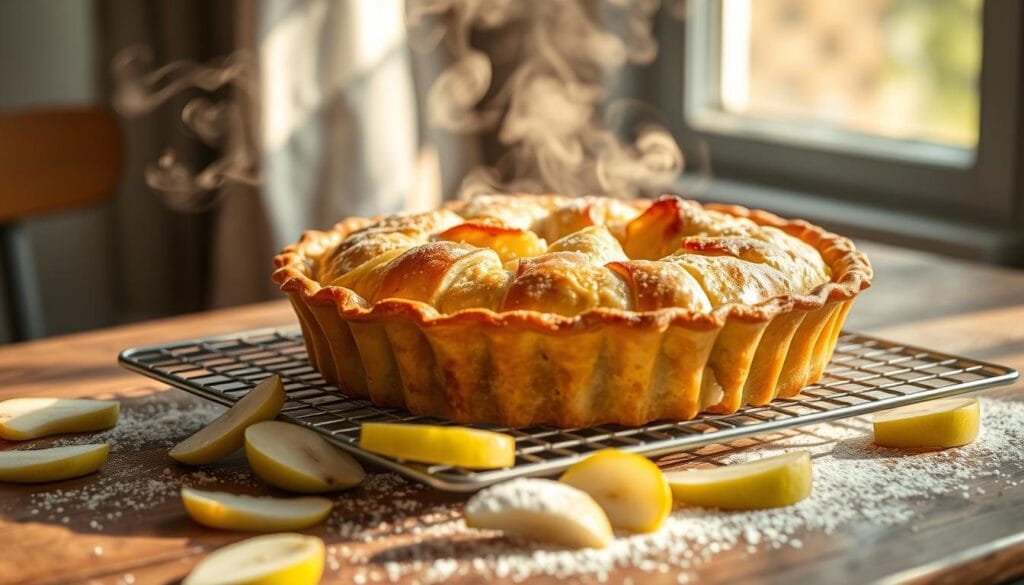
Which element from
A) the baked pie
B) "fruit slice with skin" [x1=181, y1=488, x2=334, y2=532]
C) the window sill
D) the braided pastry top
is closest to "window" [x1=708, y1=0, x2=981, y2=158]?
the window sill

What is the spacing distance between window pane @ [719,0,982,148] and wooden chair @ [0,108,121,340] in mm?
1483

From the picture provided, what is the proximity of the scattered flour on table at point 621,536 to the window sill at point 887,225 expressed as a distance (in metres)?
1.19

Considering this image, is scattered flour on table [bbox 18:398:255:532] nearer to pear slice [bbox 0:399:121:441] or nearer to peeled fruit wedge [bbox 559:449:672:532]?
pear slice [bbox 0:399:121:441]

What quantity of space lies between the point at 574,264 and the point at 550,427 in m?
0.16

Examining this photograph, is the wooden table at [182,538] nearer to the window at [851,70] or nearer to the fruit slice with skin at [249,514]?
the fruit slice with skin at [249,514]

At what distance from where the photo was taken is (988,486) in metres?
1.12

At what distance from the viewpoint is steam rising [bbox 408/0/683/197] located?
3094mm

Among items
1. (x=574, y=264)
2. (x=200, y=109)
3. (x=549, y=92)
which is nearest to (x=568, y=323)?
(x=574, y=264)

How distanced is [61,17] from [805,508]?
334 cm

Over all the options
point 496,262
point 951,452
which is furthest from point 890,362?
point 496,262

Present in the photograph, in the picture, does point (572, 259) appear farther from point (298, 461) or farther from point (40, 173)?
point (40, 173)

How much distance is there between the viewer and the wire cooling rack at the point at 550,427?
1.11 m

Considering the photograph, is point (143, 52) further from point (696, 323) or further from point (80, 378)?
point (696, 323)

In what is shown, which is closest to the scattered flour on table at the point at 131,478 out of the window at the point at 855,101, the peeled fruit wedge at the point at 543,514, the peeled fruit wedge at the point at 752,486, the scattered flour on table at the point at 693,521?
A: the scattered flour on table at the point at 693,521
